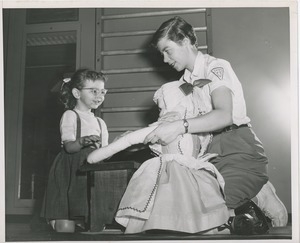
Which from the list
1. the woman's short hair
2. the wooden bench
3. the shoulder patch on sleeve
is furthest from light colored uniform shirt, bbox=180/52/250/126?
the wooden bench

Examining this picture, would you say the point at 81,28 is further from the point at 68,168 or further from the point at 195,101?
the point at 195,101

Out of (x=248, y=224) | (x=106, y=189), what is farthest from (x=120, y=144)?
(x=248, y=224)

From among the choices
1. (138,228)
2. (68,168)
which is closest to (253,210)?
(138,228)

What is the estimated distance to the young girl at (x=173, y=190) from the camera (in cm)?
117

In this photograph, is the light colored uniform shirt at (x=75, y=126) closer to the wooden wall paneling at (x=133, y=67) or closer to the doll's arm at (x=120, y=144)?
the wooden wall paneling at (x=133, y=67)

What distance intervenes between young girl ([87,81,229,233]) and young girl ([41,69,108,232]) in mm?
298

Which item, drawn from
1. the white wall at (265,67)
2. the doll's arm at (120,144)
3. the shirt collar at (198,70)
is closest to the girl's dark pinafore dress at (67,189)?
the doll's arm at (120,144)

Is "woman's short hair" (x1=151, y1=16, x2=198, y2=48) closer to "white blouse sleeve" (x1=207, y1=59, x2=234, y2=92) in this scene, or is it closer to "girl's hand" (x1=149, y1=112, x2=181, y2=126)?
"white blouse sleeve" (x1=207, y1=59, x2=234, y2=92)

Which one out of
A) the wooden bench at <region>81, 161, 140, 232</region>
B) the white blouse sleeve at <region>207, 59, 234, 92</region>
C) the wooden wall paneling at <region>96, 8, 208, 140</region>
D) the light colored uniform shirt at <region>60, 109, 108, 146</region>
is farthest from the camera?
the wooden wall paneling at <region>96, 8, 208, 140</region>

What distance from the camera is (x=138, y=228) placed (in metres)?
1.21

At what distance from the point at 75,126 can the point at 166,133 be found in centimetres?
54

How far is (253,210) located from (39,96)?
54.2 inches

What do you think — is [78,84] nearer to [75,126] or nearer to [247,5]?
[75,126]

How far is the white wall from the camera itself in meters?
1.54
